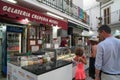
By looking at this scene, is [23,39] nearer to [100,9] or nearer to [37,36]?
[37,36]

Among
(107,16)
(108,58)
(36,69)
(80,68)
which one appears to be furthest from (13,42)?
(107,16)

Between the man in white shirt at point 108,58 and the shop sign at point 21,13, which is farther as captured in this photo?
the shop sign at point 21,13

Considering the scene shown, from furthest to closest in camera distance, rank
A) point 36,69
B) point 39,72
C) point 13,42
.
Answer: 1. point 13,42
2. point 36,69
3. point 39,72

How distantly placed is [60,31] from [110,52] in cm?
881

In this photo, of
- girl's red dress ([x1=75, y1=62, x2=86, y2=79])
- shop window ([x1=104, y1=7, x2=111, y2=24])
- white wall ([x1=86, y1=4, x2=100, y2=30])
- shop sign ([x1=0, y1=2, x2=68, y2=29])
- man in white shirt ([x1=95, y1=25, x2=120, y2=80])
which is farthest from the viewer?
white wall ([x1=86, y1=4, x2=100, y2=30])

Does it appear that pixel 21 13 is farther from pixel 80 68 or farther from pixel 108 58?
pixel 108 58

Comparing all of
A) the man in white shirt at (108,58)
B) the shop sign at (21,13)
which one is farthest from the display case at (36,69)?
the shop sign at (21,13)

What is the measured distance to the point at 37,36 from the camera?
32.6 ft

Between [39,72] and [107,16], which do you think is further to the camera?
[107,16]

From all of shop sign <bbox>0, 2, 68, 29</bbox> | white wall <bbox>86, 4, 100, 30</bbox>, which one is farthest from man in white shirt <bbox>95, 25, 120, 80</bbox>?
white wall <bbox>86, 4, 100, 30</bbox>

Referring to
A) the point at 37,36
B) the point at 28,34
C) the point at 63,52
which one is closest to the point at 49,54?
the point at 63,52

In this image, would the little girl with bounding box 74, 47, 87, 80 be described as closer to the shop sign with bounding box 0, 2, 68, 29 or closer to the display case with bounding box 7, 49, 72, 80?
the display case with bounding box 7, 49, 72, 80

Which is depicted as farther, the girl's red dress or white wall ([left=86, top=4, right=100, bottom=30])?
white wall ([left=86, top=4, right=100, bottom=30])

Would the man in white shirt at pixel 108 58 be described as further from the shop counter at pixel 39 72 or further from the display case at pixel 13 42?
the display case at pixel 13 42
